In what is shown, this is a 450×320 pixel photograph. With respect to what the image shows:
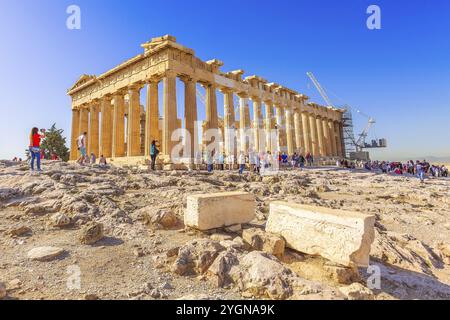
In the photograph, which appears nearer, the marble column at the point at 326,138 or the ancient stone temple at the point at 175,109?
the ancient stone temple at the point at 175,109

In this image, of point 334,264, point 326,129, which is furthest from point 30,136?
point 326,129

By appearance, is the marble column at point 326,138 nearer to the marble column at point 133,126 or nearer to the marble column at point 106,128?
the marble column at point 133,126

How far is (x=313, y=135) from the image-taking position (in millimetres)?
36969

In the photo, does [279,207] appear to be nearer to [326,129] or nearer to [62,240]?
[62,240]

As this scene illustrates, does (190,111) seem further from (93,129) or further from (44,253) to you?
(44,253)

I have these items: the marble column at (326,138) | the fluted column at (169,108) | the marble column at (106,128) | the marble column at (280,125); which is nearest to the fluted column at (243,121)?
the marble column at (280,125)

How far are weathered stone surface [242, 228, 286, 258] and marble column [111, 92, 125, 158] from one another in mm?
20202

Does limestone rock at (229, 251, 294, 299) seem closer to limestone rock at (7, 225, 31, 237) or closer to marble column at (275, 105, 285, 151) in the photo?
limestone rock at (7, 225, 31, 237)

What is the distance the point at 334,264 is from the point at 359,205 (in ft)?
19.9

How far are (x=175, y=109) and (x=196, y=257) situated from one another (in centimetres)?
1648

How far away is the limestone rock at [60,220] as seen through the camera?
5.16 m

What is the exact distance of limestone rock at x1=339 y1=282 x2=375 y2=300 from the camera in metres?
3.05

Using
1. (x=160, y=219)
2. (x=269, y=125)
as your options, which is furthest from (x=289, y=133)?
(x=160, y=219)
